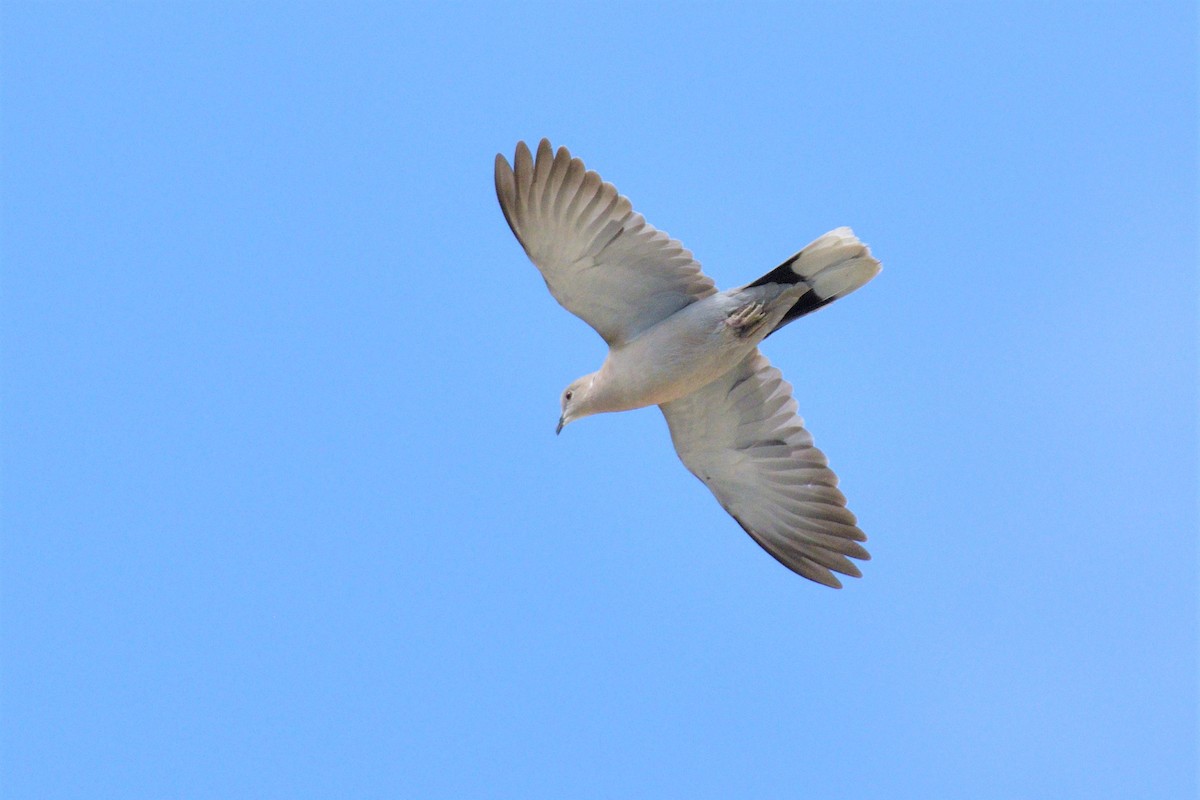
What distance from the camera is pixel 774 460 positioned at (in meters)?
11.2

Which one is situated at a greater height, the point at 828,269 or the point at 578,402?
the point at 828,269

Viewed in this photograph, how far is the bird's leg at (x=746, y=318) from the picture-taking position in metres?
10.1

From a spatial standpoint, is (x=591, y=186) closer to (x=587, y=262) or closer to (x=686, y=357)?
(x=587, y=262)

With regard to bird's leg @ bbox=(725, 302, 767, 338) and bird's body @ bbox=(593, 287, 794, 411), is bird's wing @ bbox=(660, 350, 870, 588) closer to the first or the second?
bird's body @ bbox=(593, 287, 794, 411)

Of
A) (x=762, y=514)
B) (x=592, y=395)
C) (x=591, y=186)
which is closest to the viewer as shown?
(x=591, y=186)

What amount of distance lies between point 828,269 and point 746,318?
635mm

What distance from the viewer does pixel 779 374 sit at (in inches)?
433

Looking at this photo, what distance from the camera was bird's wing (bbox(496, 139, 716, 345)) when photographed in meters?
9.90

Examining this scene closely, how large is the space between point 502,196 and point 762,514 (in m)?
3.15

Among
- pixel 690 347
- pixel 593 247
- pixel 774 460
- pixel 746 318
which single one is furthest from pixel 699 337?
pixel 774 460

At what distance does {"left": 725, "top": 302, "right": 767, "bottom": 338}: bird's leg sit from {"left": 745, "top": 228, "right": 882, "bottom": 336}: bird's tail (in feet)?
0.51

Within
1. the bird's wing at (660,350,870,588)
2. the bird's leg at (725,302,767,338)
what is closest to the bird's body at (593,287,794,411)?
the bird's leg at (725,302,767,338)

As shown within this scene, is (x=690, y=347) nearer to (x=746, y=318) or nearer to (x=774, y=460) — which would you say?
(x=746, y=318)

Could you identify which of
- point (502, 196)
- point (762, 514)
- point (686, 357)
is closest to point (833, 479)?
point (762, 514)
